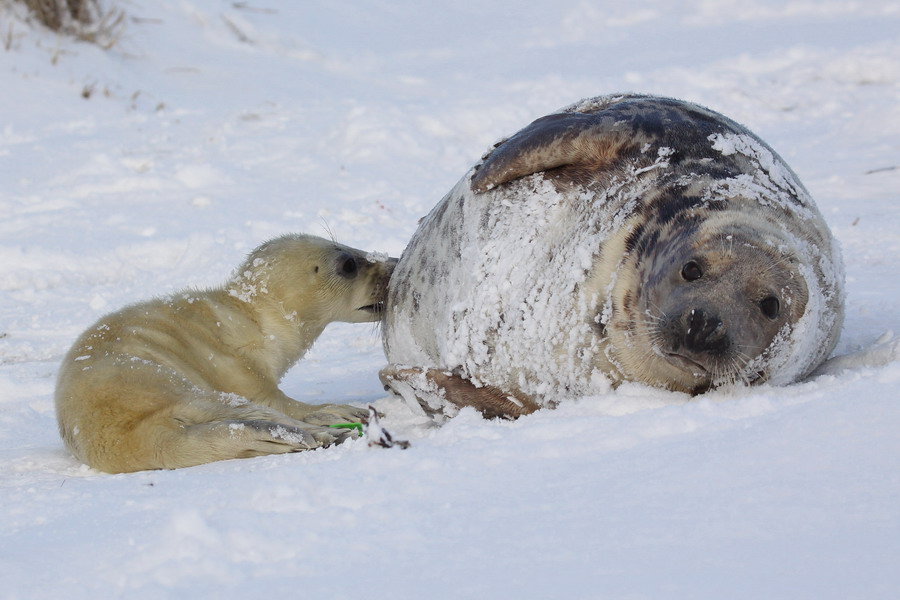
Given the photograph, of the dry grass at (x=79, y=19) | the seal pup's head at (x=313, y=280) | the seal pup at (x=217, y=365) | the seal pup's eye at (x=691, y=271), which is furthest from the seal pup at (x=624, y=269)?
the dry grass at (x=79, y=19)

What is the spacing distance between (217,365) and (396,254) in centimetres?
195

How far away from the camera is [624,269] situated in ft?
8.73

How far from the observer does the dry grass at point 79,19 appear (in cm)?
799

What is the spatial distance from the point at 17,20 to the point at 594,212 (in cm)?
654

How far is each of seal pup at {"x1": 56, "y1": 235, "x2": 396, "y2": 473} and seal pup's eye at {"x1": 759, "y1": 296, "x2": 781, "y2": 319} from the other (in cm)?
107

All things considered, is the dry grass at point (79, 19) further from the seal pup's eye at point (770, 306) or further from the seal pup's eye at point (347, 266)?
the seal pup's eye at point (770, 306)

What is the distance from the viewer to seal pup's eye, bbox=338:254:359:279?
3.81m

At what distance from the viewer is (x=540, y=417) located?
249 cm

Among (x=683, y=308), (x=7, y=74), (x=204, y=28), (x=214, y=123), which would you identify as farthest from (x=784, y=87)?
(x=683, y=308)

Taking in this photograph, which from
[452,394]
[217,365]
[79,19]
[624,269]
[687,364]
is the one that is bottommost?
[217,365]

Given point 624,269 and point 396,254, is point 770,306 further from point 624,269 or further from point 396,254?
point 396,254

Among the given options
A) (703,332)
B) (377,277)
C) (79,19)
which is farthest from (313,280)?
(79,19)

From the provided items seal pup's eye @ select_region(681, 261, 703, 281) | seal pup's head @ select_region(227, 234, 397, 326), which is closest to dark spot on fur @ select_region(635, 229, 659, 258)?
seal pup's eye @ select_region(681, 261, 703, 281)

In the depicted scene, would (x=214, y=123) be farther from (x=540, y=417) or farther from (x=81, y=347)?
(x=540, y=417)
